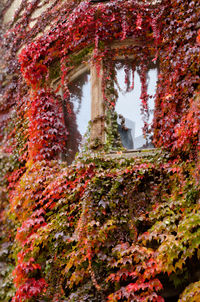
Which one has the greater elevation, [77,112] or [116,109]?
[77,112]

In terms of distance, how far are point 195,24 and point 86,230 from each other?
292cm

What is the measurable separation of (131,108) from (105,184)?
152 centimetres

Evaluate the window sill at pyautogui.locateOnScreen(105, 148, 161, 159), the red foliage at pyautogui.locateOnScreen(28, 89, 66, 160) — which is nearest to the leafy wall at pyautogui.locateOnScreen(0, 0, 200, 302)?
the red foliage at pyautogui.locateOnScreen(28, 89, 66, 160)

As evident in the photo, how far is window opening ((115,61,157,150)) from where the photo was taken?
208 inches

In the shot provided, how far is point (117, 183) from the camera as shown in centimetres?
438

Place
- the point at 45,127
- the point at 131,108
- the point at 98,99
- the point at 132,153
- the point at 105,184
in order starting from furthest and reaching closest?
the point at 45,127 → the point at 98,99 → the point at 131,108 → the point at 132,153 → the point at 105,184

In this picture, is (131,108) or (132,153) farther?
(131,108)

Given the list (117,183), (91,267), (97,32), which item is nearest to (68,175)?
(117,183)

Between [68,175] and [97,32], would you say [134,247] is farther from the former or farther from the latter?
[97,32]

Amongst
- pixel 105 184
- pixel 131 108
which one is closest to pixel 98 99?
pixel 131 108

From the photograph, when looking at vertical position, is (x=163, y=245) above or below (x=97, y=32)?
below

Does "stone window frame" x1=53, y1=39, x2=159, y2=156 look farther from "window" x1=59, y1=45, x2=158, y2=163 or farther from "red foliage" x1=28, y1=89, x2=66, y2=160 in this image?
"red foliage" x1=28, y1=89, x2=66, y2=160

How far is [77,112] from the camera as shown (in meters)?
5.95

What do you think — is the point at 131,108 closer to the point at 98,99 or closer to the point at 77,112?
the point at 98,99
